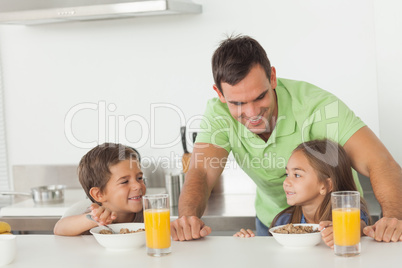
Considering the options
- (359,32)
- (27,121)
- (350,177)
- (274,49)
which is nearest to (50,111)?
(27,121)

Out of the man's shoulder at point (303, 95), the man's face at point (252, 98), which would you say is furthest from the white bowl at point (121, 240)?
the man's shoulder at point (303, 95)

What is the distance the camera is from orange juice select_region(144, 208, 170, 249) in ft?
5.43

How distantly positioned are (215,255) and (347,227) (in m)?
0.35

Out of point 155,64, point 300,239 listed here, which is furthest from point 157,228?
point 155,64

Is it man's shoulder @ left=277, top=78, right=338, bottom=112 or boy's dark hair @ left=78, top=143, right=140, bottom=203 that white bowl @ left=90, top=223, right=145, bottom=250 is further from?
man's shoulder @ left=277, top=78, right=338, bottom=112

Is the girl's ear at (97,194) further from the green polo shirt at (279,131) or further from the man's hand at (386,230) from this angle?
the man's hand at (386,230)

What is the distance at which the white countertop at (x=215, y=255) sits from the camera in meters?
1.53

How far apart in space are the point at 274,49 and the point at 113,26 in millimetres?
921

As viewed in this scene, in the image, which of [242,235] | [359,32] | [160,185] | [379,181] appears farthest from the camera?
[160,185]

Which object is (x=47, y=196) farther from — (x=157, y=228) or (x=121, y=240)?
(x=157, y=228)

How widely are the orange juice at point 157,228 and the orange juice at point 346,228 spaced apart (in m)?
0.45

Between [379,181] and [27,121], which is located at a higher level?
[27,121]

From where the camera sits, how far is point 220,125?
7.82 ft

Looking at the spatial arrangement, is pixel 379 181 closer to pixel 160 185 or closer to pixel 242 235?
pixel 242 235
